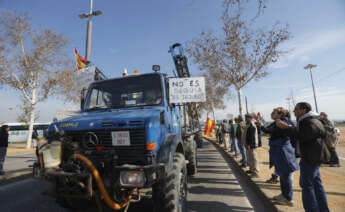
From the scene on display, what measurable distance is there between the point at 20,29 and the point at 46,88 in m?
5.82

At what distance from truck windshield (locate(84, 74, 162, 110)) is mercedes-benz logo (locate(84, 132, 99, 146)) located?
946 millimetres

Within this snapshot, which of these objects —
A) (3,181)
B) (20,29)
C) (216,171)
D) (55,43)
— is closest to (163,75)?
(216,171)

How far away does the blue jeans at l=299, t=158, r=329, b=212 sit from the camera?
7.86ft

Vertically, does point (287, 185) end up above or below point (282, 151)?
below

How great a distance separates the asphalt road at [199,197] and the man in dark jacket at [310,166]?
1.03m

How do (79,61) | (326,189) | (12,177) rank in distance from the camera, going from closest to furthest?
(326,189)
(12,177)
(79,61)

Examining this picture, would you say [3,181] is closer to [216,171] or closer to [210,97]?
[216,171]

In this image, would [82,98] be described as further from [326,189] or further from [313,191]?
[326,189]

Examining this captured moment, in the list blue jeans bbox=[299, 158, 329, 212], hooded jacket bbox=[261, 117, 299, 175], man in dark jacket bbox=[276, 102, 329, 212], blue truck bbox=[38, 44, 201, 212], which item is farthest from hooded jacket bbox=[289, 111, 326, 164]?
blue truck bbox=[38, 44, 201, 212]

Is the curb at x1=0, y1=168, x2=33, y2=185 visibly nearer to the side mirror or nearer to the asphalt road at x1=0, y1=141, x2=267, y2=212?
the asphalt road at x1=0, y1=141, x2=267, y2=212

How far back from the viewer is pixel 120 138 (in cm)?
233

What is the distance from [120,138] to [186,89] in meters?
1.76

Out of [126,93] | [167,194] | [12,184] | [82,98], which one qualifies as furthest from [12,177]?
[167,194]

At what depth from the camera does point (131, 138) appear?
233 centimetres
